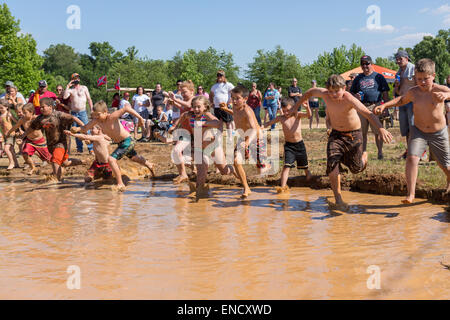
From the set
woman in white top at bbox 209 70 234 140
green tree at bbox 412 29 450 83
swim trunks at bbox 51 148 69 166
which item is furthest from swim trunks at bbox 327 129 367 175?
green tree at bbox 412 29 450 83

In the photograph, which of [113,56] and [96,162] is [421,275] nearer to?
[96,162]

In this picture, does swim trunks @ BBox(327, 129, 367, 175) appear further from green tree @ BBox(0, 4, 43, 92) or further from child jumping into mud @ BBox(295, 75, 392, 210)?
green tree @ BBox(0, 4, 43, 92)

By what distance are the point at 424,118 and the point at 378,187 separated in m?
1.65

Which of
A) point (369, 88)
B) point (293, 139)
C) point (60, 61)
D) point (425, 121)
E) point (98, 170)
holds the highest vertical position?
point (60, 61)

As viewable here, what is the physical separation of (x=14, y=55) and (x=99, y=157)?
3066 centimetres

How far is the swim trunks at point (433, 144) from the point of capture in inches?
244

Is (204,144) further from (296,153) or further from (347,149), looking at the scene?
(347,149)

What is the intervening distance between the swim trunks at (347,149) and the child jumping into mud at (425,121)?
2.27ft

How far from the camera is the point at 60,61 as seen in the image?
116 meters

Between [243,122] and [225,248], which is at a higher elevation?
[243,122]

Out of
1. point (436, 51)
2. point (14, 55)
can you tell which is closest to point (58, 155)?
point (14, 55)

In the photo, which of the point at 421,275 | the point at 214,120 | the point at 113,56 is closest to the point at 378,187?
the point at 214,120

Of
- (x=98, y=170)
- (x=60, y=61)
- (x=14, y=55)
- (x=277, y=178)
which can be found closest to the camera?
(x=277, y=178)

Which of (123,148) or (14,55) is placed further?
(14,55)
